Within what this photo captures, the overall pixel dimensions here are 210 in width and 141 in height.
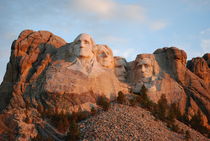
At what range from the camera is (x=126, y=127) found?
29.3 metres

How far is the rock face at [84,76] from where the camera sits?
112 ft

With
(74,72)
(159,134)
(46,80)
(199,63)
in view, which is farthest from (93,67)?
(199,63)

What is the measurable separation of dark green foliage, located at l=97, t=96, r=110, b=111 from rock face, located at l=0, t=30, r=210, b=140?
558mm

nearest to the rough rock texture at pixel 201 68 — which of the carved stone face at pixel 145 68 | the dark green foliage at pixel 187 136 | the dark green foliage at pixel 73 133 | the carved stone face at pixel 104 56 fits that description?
the carved stone face at pixel 145 68

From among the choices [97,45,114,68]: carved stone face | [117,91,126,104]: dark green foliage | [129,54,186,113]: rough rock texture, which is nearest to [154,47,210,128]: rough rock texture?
[129,54,186,113]: rough rock texture

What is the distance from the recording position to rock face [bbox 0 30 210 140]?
1342 inches

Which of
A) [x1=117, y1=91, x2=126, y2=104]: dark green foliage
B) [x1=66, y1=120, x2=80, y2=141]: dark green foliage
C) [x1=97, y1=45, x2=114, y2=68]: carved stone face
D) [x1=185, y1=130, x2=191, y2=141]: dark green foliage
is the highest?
[x1=97, y1=45, x2=114, y2=68]: carved stone face

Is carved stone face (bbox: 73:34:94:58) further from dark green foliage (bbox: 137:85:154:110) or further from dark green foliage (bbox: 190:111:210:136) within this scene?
dark green foliage (bbox: 190:111:210:136)

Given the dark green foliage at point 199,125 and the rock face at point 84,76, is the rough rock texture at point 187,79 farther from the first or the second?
the dark green foliage at point 199,125

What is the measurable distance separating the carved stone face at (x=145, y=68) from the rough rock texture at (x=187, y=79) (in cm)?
160

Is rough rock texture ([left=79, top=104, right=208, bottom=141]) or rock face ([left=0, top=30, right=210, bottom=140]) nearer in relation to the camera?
rough rock texture ([left=79, top=104, right=208, bottom=141])

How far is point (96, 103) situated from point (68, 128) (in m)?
5.17

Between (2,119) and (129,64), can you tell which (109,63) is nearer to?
(129,64)

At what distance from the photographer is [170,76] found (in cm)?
3981
